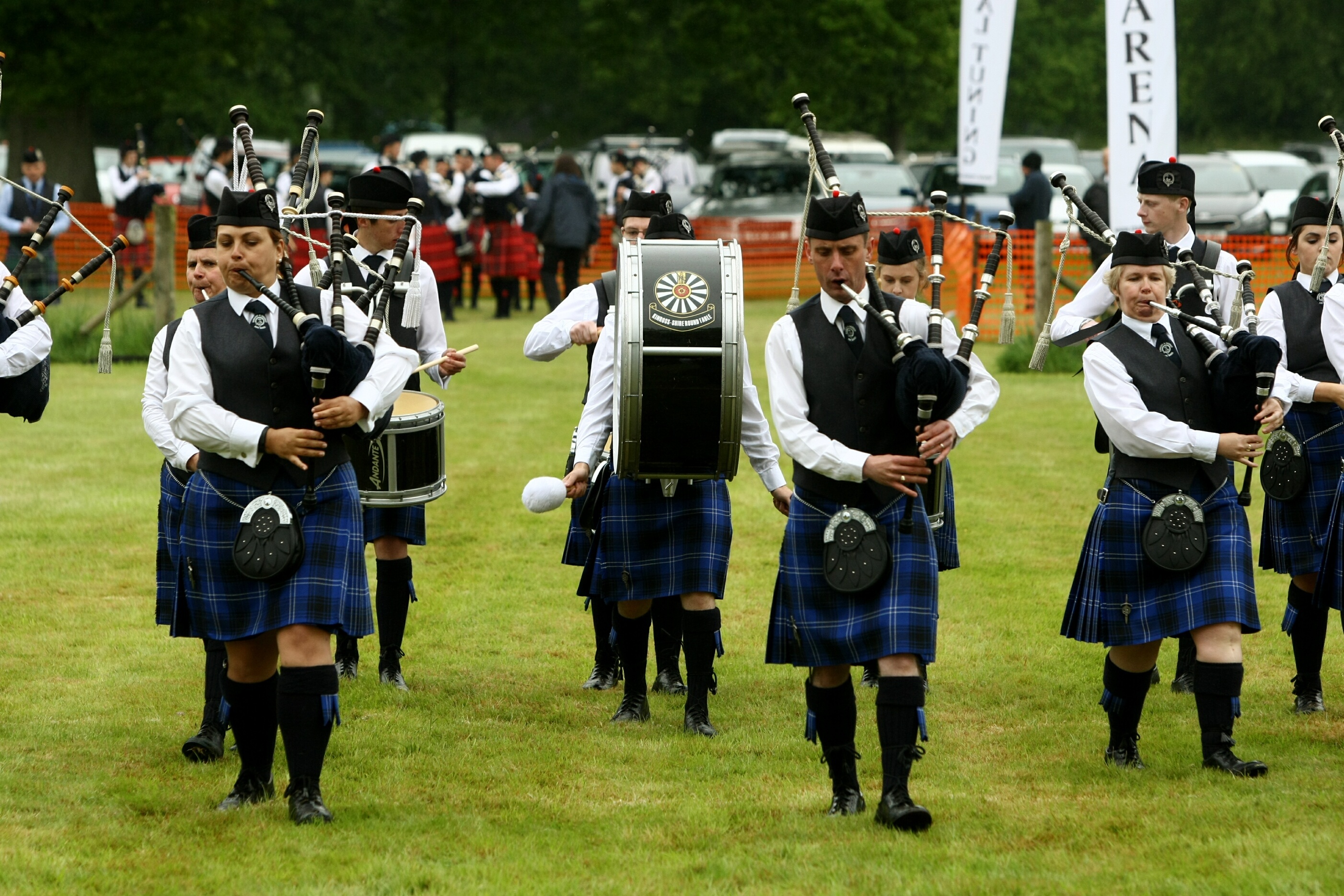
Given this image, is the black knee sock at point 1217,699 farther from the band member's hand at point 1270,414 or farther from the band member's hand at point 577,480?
the band member's hand at point 577,480

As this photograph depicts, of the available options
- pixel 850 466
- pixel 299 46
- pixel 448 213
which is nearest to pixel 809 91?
pixel 299 46

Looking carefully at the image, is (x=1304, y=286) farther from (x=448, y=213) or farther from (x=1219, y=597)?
(x=448, y=213)

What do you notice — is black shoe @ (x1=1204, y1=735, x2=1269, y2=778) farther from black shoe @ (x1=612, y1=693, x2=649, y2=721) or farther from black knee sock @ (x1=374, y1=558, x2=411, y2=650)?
black knee sock @ (x1=374, y1=558, x2=411, y2=650)

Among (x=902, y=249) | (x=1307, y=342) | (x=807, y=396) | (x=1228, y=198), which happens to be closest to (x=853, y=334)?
(x=807, y=396)

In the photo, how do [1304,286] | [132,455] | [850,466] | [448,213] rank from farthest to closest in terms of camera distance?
[448,213], [132,455], [1304,286], [850,466]

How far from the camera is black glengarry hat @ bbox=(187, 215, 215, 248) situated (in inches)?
214

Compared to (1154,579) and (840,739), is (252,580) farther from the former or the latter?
(1154,579)

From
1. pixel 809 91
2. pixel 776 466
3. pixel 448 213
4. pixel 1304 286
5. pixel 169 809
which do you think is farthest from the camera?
pixel 809 91

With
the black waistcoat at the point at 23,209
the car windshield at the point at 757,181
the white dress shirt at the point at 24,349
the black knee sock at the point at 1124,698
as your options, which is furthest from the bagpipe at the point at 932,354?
the car windshield at the point at 757,181

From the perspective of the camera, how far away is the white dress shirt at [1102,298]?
5730mm

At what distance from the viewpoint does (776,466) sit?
5.38 m

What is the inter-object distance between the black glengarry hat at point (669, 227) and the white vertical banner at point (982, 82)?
9331 mm

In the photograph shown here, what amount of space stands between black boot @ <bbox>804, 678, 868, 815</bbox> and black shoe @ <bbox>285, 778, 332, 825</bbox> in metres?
1.32

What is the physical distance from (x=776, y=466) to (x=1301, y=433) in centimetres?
184
